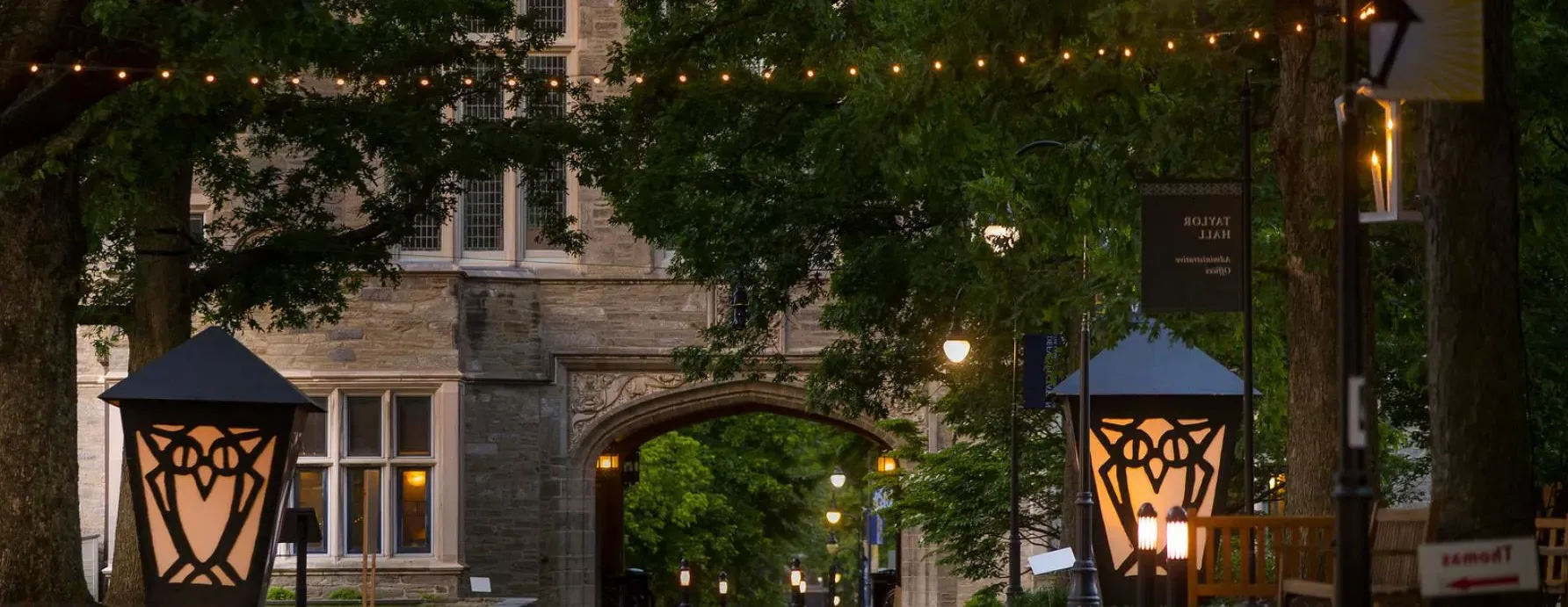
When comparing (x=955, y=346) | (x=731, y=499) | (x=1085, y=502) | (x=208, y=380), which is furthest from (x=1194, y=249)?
(x=731, y=499)

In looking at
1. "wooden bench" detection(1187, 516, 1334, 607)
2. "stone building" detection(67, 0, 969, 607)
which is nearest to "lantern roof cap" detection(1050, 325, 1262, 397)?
"wooden bench" detection(1187, 516, 1334, 607)

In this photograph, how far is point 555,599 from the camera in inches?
1157

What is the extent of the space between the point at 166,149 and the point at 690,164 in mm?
6032

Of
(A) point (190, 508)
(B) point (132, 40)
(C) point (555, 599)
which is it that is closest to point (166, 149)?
(B) point (132, 40)

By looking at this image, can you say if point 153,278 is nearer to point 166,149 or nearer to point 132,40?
point 166,149

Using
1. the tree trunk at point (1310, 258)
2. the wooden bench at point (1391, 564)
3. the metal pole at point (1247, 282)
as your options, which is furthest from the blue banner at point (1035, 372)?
the wooden bench at point (1391, 564)

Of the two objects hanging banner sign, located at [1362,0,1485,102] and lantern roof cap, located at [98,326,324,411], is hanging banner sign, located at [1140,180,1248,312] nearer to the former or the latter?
hanging banner sign, located at [1362,0,1485,102]

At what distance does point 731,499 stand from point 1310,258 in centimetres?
3202

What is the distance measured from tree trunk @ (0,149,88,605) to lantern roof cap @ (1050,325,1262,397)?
757 centimetres

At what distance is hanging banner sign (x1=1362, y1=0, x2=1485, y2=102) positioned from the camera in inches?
356

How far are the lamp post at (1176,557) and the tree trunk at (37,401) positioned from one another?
8.55 meters

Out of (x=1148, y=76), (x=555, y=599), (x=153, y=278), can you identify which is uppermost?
(x=1148, y=76)

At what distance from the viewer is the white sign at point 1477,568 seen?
28.0 ft

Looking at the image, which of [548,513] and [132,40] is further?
[548,513]
